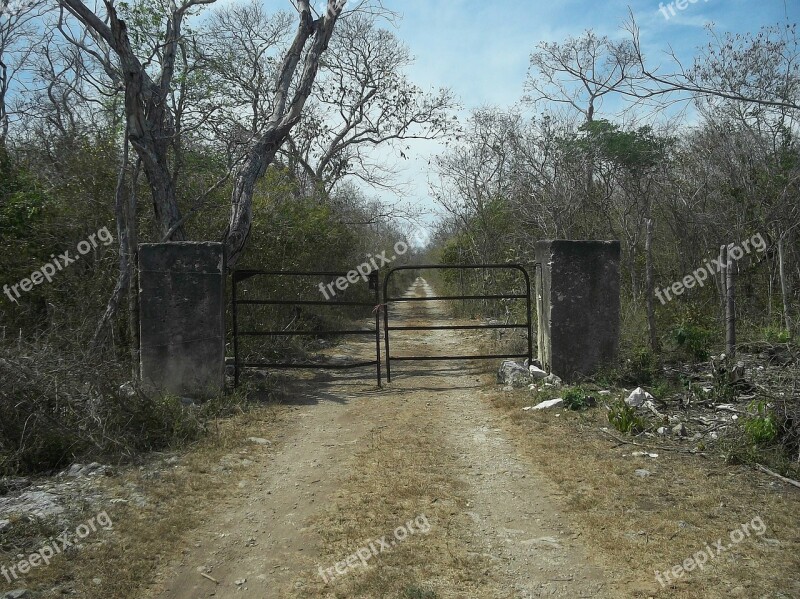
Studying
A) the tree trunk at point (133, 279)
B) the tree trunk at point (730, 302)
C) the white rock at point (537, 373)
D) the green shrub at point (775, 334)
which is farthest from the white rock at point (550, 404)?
the tree trunk at point (133, 279)

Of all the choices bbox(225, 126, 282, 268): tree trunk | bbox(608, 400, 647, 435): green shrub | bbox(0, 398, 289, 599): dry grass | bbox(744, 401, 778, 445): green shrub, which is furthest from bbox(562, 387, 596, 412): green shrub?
bbox(225, 126, 282, 268): tree trunk

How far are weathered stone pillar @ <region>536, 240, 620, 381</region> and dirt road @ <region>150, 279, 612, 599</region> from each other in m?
1.56

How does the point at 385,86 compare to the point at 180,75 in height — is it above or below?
above

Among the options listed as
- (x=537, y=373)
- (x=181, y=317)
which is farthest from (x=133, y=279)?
(x=537, y=373)

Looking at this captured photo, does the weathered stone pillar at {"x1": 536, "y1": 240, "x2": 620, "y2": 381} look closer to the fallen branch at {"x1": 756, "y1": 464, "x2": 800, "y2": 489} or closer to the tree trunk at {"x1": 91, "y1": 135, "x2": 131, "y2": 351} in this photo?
the fallen branch at {"x1": 756, "y1": 464, "x2": 800, "y2": 489}

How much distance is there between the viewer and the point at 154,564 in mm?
3580

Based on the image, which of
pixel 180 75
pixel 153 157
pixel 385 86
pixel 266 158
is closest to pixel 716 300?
pixel 266 158

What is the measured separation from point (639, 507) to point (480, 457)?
1.54 metres

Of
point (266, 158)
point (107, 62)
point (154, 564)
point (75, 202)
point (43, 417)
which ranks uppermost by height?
point (107, 62)

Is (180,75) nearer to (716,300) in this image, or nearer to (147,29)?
(147,29)

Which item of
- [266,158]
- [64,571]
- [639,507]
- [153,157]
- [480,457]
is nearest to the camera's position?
[64,571]

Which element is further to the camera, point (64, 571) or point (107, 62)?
point (107, 62)

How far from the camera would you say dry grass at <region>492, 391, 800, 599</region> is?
3232 mm

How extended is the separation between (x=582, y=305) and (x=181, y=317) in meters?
4.74
